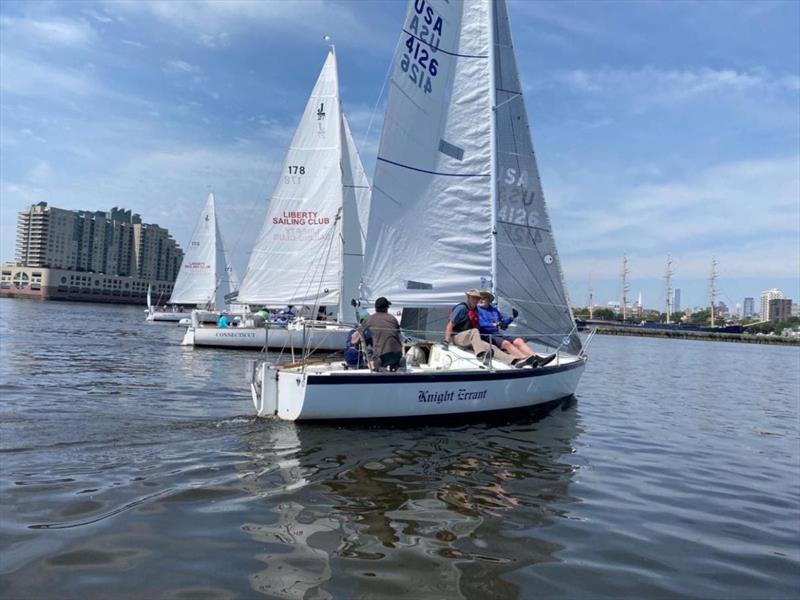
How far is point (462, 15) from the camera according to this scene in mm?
11867

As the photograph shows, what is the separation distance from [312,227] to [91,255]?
147 metres

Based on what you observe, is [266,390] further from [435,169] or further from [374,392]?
[435,169]

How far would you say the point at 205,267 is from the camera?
46031 millimetres

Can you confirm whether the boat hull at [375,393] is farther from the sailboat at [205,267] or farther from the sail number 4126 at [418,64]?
the sailboat at [205,267]

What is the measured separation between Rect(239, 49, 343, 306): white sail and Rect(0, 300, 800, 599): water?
44.2 ft

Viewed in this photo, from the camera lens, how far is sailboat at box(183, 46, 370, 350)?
78.3ft

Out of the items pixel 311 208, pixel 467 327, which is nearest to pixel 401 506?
pixel 467 327

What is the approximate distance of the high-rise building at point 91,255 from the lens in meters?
127

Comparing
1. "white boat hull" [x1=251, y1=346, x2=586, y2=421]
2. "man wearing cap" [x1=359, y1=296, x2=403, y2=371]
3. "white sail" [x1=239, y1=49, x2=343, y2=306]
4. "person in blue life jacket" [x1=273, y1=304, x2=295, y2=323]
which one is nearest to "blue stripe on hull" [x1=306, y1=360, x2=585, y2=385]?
"white boat hull" [x1=251, y1=346, x2=586, y2=421]

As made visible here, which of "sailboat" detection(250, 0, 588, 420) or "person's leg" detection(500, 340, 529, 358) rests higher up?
"sailboat" detection(250, 0, 588, 420)

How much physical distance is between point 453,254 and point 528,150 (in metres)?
2.90

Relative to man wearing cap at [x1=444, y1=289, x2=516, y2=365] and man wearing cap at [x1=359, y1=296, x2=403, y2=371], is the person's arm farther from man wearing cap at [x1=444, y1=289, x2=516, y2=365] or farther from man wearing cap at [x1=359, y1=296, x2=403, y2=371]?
man wearing cap at [x1=359, y1=296, x2=403, y2=371]

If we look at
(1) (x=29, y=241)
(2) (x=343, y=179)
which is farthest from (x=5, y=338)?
(1) (x=29, y=241)

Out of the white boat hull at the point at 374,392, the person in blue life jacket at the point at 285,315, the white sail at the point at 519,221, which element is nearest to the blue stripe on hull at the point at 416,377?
the white boat hull at the point at 374,392
